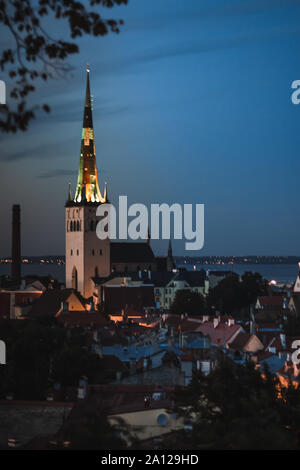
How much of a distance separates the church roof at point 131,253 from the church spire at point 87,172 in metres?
7.94

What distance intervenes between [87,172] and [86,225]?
6.42 metres

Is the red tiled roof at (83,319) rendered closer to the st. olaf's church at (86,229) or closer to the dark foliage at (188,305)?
the dark foliage at (188,305)

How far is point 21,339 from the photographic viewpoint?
31.2 metres

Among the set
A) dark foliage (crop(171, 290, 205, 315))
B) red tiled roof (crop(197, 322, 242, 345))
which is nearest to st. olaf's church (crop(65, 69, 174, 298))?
dark foliage (crop(171, 290, 205, 315))

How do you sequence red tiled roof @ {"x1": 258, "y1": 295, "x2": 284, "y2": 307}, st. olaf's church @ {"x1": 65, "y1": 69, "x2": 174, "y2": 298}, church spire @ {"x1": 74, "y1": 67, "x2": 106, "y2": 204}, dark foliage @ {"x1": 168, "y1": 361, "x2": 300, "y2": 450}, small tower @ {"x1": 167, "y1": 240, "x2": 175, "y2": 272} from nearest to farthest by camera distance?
dark foliage @ {"x1": 168, "y1": 361, "x2": 300, "y2": 450}
red tiled roof @ {"x1": 258, "y1": 295, "x2": 284, "y2": 307}
st. olaf's church @ {"x1": 65, "y1": 69, "x2": 174, "y2": 298}
church spire @ {"x1": 74, "y1": 67, "x2": 106, "y2": 204}
small tower @ {"x1": 167, "y1": 240, "x2": 175, "y2": 272}

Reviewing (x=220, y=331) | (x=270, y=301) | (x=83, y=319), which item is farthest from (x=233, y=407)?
(x=270, y=301)

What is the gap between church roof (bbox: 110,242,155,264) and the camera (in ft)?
349

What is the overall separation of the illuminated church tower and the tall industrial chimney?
19.8 ft

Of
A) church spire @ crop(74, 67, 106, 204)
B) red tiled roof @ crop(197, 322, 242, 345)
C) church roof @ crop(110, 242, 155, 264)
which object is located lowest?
red tiled roof @ crop(197, 322, 242, 345)

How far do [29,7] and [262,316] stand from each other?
1979 inches

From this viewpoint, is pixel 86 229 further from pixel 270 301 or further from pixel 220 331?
pixel 220 331

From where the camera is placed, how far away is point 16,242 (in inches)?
3986

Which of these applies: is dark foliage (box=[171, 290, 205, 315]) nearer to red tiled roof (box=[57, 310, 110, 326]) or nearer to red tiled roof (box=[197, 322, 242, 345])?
red tiled roof (box=[57, 310, 110, 326])
